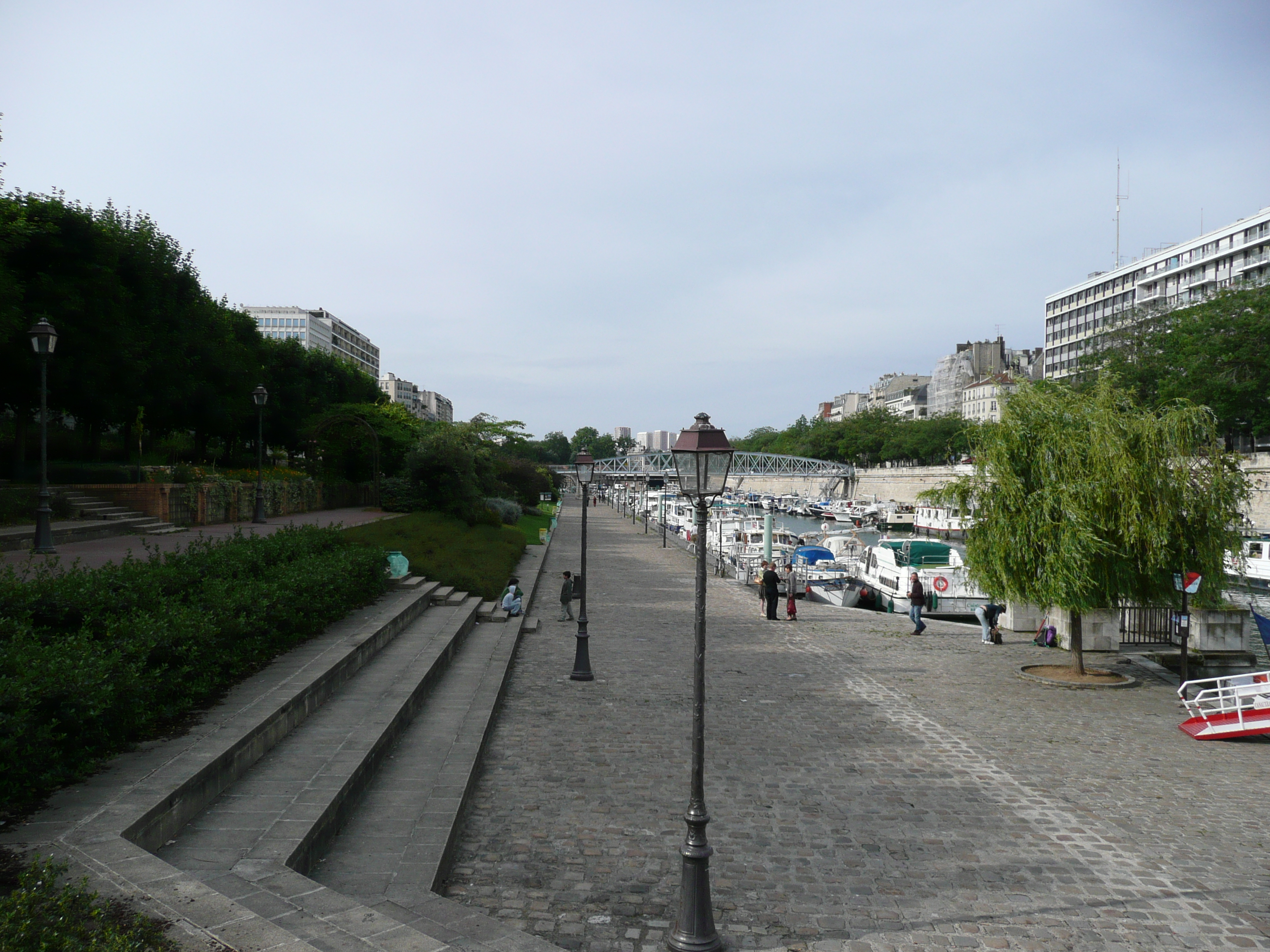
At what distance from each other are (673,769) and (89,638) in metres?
6.26

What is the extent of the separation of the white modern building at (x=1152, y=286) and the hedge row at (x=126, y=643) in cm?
6436

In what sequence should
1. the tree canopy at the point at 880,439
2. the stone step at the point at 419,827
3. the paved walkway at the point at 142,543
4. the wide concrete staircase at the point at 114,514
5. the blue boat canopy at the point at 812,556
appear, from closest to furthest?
the stone step at the point at 419,827
the paved walkway at the point at 142,543
the wide concrete staircase at the point at 114,514
the blue boat canopy at the point at 812,556
the tree canopy at the point at 880,439

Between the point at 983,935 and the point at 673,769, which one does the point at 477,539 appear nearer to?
the point at 673,769

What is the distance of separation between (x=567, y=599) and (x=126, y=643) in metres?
14.2

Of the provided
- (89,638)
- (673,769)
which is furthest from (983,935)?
(89,638)

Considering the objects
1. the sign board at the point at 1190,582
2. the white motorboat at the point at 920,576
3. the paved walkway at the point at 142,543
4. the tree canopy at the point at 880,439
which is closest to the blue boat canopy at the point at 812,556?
the white motorboat at the point at 920,576

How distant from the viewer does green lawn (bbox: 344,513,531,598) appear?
21.4 meters

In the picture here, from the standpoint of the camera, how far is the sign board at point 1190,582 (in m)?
14.8

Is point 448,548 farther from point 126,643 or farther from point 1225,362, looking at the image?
Result: point 1225,362

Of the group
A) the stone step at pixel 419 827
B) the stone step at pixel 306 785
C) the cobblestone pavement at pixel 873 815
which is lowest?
the cobblestone pavement at pixel 873 815

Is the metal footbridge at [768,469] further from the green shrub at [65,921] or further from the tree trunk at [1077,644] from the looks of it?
the green shrub at [65,921]

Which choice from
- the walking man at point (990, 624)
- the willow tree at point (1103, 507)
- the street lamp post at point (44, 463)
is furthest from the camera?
the walking man at point (990, 624)

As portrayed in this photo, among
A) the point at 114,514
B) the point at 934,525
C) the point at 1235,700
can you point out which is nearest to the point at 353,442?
the point at 114,514

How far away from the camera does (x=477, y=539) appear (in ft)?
96.3
